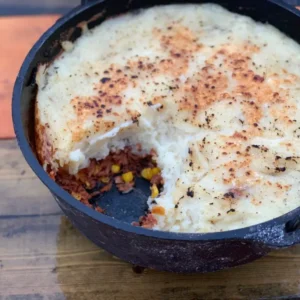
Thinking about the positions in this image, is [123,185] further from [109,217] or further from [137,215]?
[109,217]

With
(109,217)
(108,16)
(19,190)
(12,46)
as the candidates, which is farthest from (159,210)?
(12,46)

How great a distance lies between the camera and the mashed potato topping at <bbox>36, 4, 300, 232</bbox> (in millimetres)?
2150

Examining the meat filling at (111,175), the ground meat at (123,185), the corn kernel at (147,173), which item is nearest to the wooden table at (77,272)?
the meat filling at (111,175)

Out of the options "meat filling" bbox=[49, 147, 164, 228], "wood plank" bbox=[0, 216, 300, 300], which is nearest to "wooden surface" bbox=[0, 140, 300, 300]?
"wood plank" bbox=[0, 216, 300, 300]

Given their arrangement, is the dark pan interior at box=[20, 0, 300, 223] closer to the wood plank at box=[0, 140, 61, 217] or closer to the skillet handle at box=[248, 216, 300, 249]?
the wood plank at box=[0, 140, 61, 217]

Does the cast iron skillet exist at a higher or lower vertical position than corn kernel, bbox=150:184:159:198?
higher

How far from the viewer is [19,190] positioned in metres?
2.69

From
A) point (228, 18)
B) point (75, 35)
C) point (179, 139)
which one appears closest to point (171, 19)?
point (228, 18)

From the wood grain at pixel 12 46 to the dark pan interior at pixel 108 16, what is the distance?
588 millimetres

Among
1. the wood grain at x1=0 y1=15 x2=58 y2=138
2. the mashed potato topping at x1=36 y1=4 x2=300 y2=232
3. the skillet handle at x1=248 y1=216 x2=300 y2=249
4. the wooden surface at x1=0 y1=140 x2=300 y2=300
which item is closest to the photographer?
the skillet handle at x1=248 y1=216 x2=300 y2=249

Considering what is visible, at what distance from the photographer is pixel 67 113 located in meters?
2.40

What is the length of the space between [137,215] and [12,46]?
1501 mm

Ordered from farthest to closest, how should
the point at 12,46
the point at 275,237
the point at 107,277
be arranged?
the point at 12,46, the point at 107,277, the point at 275,237

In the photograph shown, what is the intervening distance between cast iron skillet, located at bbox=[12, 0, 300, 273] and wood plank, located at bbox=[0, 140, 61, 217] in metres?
0.37
